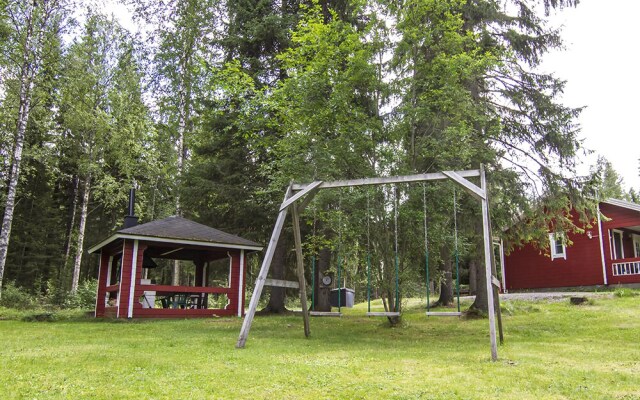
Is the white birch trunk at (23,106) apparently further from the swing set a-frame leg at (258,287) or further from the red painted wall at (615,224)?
the red painted wall at (615,224)

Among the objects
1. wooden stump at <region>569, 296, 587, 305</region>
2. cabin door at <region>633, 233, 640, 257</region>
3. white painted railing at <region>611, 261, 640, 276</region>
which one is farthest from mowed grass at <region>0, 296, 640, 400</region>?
cabin door at <region>633, 233, 640, 257</region>

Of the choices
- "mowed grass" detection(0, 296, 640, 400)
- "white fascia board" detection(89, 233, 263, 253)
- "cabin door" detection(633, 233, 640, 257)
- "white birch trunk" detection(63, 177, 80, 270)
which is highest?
"white birch trunk" detection(63, 177, 80, 270)

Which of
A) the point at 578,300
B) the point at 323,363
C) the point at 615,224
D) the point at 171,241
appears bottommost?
the point at 323,363

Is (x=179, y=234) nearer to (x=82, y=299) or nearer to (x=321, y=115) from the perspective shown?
(x=321, y=115)

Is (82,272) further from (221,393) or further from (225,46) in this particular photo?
(221,393)

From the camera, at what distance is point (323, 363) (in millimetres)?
6047

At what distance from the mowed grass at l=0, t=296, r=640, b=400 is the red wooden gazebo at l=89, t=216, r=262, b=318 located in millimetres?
2765

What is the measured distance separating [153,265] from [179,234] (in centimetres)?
187

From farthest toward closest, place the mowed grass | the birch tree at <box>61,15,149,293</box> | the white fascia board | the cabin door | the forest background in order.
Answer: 1. the cabin door
2. the birch tree at <box>61,15,149,293</box>
3. the white fascia board
4. the forest background
5. the mowed grass

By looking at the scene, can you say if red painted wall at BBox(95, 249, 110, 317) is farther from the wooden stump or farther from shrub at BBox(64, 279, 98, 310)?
the wooden stump

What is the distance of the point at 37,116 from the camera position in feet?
68.9

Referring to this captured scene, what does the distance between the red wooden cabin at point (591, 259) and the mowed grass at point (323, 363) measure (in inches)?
344

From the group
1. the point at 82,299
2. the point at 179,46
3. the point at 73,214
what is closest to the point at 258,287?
the point at 82,299

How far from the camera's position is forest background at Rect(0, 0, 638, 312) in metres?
9.93
